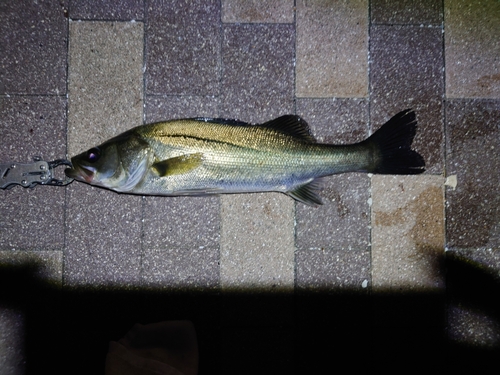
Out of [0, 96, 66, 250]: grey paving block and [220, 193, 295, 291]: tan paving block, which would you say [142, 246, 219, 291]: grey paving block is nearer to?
[220, 193, 295, 291]: tan paving block

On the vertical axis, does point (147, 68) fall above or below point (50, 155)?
above

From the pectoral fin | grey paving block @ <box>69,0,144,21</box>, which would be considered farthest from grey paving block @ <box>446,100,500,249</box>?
grey paving block @ <box>69,0,144,21</box>

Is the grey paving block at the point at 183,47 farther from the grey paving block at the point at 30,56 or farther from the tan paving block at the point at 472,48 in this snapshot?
the tan paving block at the point at 472,48

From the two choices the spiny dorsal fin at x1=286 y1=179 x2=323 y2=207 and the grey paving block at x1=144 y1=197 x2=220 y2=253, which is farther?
the grey paving block at x1=144 y1=197 x2=220 y2=253

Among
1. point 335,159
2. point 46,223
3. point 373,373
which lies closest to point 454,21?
point 335,159

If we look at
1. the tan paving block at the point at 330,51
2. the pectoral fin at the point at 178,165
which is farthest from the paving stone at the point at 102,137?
the tan paving block at the point at 330,51

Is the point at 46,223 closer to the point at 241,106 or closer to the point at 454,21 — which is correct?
the point at 241,106

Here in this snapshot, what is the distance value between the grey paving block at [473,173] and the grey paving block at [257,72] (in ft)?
5.29

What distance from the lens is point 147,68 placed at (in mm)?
3354

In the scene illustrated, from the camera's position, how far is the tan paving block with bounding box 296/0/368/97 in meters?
3.40

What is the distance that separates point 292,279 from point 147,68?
2.41 m

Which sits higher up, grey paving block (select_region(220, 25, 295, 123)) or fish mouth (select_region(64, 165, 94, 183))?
grey paving block (select_region(220, 25, 295, 123))

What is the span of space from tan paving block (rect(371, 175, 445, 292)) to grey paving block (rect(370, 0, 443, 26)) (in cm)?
152

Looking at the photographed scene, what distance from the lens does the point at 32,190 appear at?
332 centimetres
